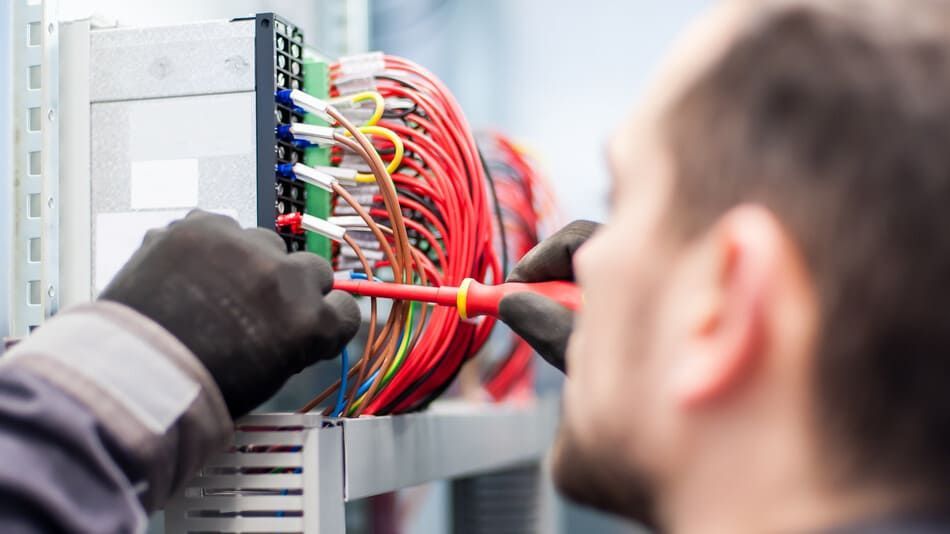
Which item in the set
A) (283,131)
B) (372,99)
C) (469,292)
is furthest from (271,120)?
(469,292)

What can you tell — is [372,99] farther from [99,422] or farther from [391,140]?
[99,422]

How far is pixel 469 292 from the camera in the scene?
0.74m

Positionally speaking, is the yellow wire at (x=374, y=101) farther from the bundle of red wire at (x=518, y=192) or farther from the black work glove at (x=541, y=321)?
the bundle of red wire at (x=518, y=192)

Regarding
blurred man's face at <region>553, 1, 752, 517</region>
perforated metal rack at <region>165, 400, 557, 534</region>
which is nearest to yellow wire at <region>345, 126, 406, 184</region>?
perforated metal rack at <region>165, 400, 557, 534</region>

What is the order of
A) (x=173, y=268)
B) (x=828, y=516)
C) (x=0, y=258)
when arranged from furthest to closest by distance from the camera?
(x=0, y=258), (x=173, y=268), (x=828, y=516)

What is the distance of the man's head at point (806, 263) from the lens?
38 centimetres

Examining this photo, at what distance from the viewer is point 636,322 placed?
45 centimetres

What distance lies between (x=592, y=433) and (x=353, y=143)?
379mm

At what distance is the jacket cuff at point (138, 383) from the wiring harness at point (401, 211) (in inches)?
7.5

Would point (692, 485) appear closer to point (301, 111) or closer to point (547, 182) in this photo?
point (301, 111)

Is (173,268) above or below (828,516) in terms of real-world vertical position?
above

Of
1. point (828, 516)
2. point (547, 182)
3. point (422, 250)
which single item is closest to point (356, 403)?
point (422, 250)

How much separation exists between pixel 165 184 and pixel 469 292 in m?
0.29

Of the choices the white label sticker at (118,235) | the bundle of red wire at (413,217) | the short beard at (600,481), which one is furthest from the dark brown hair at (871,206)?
the white label sticker at (118,235)
